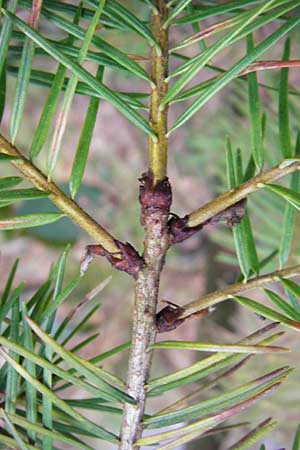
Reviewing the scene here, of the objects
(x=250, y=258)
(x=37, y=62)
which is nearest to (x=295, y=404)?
(x=250, y=258)

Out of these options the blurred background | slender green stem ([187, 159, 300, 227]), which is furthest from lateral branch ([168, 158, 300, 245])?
the blurred background

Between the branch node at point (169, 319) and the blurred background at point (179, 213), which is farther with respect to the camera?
the blurred background at point (179, 213)

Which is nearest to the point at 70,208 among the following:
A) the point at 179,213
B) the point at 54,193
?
the point at 54,193

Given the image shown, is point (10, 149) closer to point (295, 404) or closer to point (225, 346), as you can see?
point (225, 346)

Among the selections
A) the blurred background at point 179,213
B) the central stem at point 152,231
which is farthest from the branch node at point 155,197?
A: the blurred background at point 179,213

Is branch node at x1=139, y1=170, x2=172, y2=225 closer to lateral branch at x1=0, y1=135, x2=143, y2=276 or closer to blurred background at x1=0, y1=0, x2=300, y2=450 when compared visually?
lateral branch at x1=0, y1=135, x2=143, y2=276

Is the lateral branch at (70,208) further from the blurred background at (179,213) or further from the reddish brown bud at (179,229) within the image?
the blurred background at (179,213)

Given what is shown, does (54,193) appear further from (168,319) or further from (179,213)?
(179,213)

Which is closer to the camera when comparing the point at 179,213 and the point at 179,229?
the point at 179,229
